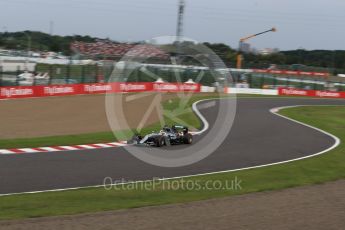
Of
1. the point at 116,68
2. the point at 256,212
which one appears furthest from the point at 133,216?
the point at 116,68

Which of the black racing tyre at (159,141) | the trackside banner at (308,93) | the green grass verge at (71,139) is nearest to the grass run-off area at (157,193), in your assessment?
the black racing tyre at (159,141)

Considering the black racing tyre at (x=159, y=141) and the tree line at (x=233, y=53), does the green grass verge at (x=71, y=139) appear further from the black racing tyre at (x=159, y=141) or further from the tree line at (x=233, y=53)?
the tree line at (x=233, y=53)

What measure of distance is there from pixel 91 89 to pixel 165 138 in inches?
954

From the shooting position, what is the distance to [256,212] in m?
8.03

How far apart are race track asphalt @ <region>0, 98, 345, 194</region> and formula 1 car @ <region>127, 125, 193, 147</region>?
831 mm

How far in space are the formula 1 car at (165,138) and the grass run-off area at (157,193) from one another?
12.1 ft

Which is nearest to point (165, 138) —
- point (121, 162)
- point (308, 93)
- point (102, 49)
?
point (121, 162)

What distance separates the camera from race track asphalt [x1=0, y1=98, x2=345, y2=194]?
10457 millimetres

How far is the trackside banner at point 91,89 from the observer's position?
3209cm

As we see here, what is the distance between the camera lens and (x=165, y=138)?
1577 centimetres

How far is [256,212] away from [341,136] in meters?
14.8

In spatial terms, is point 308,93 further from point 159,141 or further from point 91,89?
point 159,141

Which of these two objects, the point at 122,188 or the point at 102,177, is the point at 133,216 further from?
the point at 102,177

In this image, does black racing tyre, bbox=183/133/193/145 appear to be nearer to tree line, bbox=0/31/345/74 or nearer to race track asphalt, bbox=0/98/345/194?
race track asphalt, bbox=0/98/345/194
